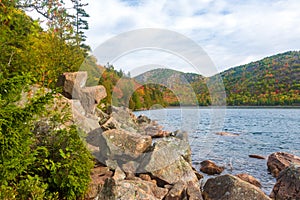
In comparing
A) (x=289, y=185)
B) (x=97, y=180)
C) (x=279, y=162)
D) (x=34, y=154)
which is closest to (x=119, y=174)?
(x=97, y=180)

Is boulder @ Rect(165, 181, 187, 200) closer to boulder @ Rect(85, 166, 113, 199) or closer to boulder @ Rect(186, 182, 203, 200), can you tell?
boulder @ Rect(186, 182, 203, 200)

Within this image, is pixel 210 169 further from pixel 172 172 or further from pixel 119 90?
pixel 119 90

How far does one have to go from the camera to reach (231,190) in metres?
5.90

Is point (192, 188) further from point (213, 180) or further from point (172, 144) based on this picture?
point (172, 144)

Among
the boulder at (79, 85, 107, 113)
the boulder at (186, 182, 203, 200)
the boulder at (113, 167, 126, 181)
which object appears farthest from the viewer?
the boulder at (79, 85, 107, 113)

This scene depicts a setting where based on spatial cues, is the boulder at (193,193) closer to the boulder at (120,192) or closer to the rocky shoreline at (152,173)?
the rocky shoreline at (152,173)

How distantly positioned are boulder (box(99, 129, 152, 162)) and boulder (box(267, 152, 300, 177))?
694 centimetres

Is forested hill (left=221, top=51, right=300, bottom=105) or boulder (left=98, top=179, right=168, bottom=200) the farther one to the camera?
forested hill (left=221, top=51, right=300, bottom=105)

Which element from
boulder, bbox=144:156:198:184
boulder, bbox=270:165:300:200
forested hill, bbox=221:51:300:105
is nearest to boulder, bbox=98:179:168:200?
boulder, bbox=144:156:198:184

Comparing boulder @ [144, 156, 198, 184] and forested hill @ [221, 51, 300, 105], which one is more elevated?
forested hill @ [221, 51, 300, 105]

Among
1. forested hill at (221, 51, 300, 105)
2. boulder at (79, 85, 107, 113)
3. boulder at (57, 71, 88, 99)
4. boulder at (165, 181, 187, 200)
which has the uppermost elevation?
forested hill at (221, 51, 300, 105)

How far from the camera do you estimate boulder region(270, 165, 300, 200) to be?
6.66m

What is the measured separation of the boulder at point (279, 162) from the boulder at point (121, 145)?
694 cm

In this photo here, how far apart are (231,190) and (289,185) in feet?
7.54
